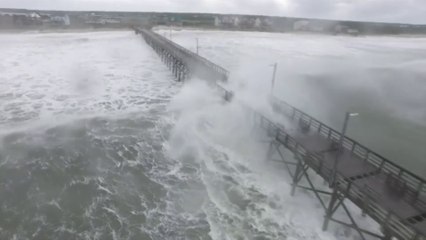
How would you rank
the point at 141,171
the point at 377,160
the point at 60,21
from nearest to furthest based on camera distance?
the point at 377,160, the point at 141,171, the point at 60,21

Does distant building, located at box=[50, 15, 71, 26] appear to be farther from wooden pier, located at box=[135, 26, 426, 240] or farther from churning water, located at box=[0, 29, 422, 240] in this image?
wooden pier, located at box=[135, 26, 426, 240]

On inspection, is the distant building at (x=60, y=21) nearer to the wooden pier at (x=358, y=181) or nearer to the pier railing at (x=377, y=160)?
the pier railing at (x=377, y=160)

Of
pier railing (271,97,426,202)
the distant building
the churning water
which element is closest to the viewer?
pier railing (271,97,426,202)

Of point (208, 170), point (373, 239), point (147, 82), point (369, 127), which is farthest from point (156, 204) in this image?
point (147, 82)

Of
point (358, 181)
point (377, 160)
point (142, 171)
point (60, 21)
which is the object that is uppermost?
point (60, 21)

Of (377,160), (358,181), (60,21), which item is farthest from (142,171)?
(60,21)

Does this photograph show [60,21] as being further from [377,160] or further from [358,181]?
[358,181]

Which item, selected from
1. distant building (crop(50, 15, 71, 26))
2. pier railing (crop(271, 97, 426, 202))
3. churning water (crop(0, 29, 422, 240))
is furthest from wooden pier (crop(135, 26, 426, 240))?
distant building (crop(50, 15, 71, 26))

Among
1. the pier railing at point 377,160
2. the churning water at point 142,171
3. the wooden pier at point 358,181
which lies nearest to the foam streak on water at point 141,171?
the churning water at point 142,171
